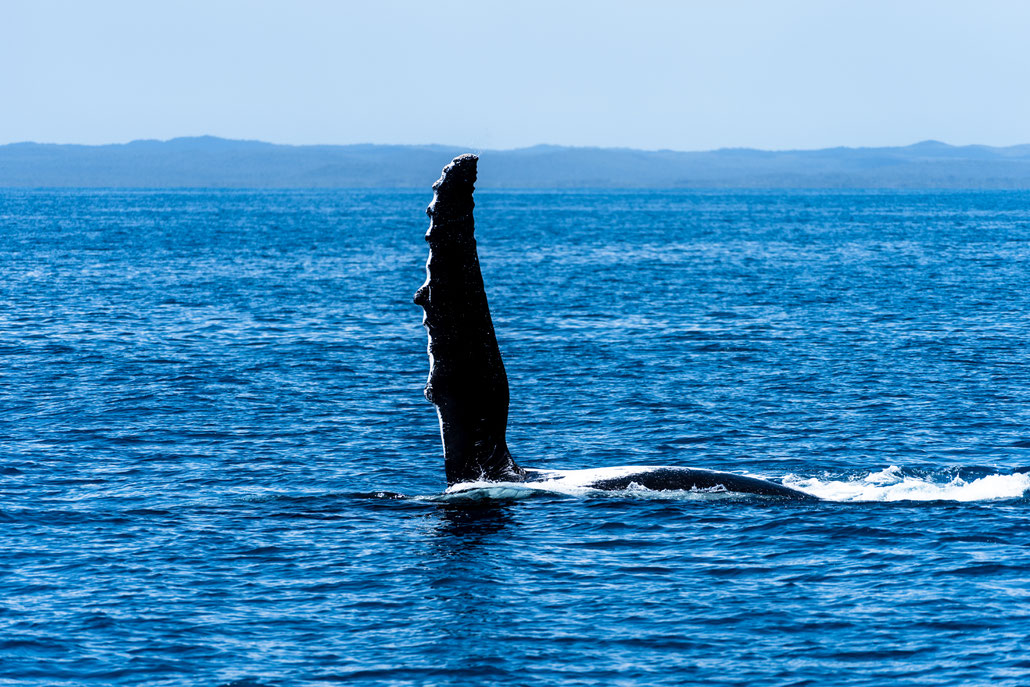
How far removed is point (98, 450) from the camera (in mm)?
22344

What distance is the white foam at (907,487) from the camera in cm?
1831

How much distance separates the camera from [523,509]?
17.6m

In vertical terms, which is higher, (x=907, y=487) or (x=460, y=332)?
(x=460, y=332)

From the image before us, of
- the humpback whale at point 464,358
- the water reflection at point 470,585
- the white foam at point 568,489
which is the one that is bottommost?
the water reflection at point 470,585

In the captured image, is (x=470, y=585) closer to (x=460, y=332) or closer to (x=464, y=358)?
(x=464, y=358)

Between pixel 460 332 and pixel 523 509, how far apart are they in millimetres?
2575

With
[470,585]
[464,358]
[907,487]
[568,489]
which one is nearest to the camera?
[470,585]

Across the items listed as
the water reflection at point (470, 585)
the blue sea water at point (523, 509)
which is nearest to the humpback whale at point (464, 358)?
the blue sea water at point (523, 509)

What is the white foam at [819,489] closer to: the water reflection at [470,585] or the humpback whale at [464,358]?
the humpback whale at [464,358]

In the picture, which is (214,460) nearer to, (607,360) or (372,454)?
(372,454)

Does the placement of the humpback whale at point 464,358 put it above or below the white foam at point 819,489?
above

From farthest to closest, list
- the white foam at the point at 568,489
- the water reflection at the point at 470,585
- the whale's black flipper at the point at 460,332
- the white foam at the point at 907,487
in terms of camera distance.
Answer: the white foam at the point at 907,487, the white foam at the point at 568,489, the whale's black flipper at the point at 460,332, the water reflection at the point at 470,585

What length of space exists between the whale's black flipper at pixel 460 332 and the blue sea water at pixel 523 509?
0.97 meters

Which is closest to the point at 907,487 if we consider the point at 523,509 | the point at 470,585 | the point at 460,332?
the point at 523,509
